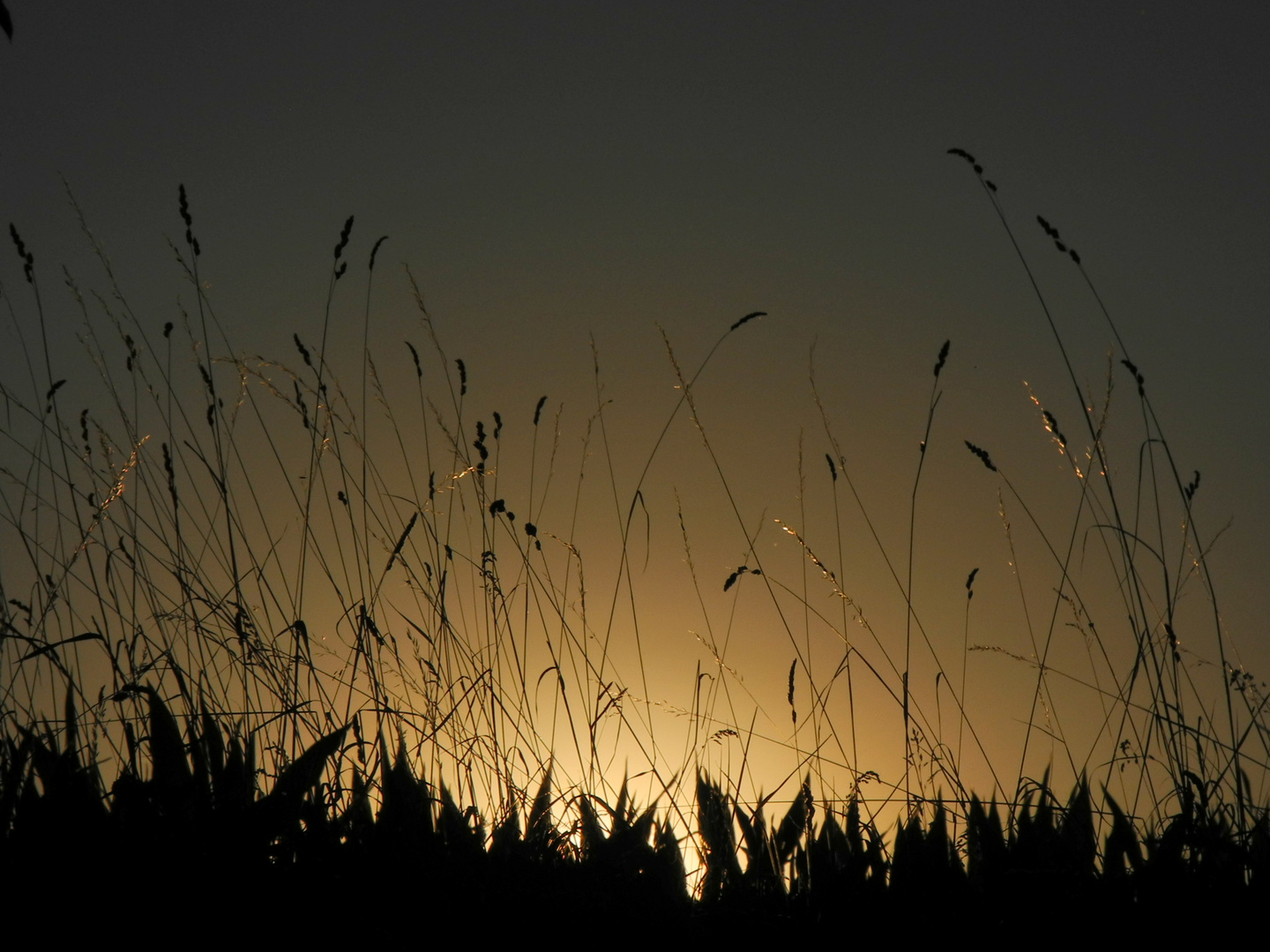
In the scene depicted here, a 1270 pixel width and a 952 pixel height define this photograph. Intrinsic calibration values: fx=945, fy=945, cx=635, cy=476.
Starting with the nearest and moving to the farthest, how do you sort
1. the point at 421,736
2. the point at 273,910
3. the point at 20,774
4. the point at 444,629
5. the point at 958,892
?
the point at 273,910
the point at 20,774
the point at 958,892
the point at 421,736
the point at 444,629

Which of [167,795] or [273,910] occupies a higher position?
[167,795]

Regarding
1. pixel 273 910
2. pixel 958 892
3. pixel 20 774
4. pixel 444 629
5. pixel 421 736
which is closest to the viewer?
pixel 273 910

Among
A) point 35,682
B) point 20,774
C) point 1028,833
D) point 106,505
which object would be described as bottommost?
point 1028,833

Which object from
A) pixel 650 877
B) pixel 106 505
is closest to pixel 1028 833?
pixel 650 877

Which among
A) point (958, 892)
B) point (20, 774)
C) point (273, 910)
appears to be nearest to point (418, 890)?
point (273, 910)

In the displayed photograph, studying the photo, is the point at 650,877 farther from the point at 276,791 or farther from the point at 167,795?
the point at 167,795

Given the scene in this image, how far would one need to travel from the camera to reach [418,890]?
1049 mm

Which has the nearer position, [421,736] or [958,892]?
[958,892]

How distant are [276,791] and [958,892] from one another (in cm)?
84

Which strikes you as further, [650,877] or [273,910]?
[650,877]

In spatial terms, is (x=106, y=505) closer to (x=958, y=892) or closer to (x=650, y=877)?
(x=650, y=877)

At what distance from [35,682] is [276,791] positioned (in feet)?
2.21

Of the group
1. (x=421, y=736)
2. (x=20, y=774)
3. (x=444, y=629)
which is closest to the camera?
(x=20, y=774)

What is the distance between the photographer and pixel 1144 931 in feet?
3.43
